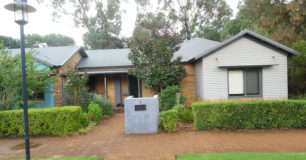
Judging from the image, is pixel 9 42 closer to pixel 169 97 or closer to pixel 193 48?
pixel 193 48

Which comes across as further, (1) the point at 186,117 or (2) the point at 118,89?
(2) the point at 118,89

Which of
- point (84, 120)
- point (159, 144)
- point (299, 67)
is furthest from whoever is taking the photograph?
point (299, 67)

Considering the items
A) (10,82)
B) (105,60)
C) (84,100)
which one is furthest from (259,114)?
(105,60)

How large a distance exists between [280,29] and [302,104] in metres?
11.7

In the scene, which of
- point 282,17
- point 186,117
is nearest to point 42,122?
point 186,117

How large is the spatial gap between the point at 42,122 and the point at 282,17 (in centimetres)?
1861

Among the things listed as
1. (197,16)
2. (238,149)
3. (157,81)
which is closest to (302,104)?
(238,149)

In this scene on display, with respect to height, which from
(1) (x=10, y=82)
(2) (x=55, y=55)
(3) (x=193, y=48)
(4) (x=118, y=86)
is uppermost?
(3) (x=193, y=48)

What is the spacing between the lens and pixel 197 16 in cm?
2838

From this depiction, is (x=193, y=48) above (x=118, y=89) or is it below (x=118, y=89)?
above

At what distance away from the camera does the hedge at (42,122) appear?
285 inches

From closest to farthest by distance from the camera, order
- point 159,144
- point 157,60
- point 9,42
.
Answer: point 159,144, point 157,60, point 9,42

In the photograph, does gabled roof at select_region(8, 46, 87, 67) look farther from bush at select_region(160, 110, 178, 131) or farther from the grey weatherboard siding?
the grey weatherboard siding

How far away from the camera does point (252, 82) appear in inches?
409
